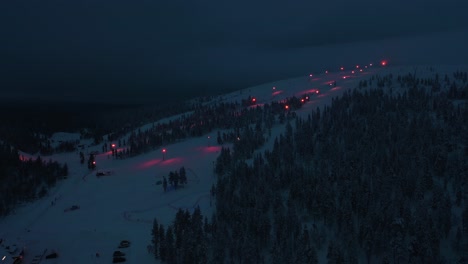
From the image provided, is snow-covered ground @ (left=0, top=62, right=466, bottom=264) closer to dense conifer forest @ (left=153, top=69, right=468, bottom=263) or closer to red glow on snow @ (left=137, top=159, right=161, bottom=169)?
red glow on snow @ (left=137, top=159, right=161, bottom=169)

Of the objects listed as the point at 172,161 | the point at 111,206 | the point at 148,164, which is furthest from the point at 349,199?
the point at 148,164

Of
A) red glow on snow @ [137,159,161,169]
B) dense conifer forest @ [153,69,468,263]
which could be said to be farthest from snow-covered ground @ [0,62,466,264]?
dense conifer forest @ [153,69,468,263]

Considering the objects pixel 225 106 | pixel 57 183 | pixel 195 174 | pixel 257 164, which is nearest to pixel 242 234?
pixel 257 164

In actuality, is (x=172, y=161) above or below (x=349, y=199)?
above

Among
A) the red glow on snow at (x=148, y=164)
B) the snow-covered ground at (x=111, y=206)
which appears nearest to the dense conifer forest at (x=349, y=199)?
the snow-covered ground at (x=111, y=206)

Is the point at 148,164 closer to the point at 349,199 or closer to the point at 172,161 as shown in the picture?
the point at 172,161

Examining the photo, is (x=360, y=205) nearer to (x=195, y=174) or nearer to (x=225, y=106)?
(x=195, y=174)

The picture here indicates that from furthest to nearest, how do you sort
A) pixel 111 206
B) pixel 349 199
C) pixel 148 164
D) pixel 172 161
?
1. pixel 148 164
2. pixel 172 161
3. pixel 111 206
4. pixel 349 199

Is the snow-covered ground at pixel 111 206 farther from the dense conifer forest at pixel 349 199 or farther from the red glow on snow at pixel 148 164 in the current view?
the dense conifer forest at pixel 349 199

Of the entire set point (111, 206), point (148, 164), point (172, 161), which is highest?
point (172, 161)

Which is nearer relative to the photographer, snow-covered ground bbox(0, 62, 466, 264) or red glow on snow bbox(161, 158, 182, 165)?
snow-covered ground bbox(0, 62, 466, 264)
